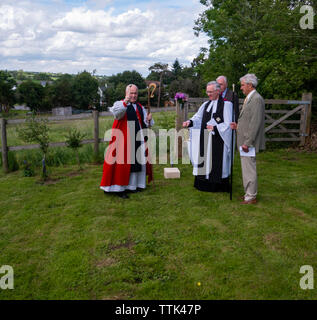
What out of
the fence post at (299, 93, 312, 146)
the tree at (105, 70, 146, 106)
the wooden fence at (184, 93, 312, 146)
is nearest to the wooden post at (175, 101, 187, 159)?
the wooden fence at (184, 93, 312, 146)

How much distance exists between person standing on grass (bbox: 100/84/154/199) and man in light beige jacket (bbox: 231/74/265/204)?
1780 millimetres

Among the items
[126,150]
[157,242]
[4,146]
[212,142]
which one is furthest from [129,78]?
[157,242]

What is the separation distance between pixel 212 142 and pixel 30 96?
65.3 meters

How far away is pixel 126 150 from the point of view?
600cm

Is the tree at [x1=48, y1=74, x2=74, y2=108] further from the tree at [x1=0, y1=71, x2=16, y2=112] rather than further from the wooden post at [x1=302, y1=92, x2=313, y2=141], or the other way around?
the wooden post at [x1=302, y1=92, x2=313, y2=141]

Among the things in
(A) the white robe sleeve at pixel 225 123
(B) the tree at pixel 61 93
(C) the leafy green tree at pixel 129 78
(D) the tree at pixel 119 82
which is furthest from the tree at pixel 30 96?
(A) the white robe sleeve at pixel 225 123

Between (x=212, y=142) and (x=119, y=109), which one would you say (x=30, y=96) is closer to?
(x=119, y=109)

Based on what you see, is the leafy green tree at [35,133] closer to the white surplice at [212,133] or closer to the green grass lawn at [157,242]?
the green grass lawn at [157,242]

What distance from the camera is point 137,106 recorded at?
618 centimetres

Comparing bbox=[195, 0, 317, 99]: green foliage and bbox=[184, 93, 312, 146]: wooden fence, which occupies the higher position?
Result: bbox=[195, 0, 317, 99]: green foliage

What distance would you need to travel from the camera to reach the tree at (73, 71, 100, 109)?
67.8 metres
